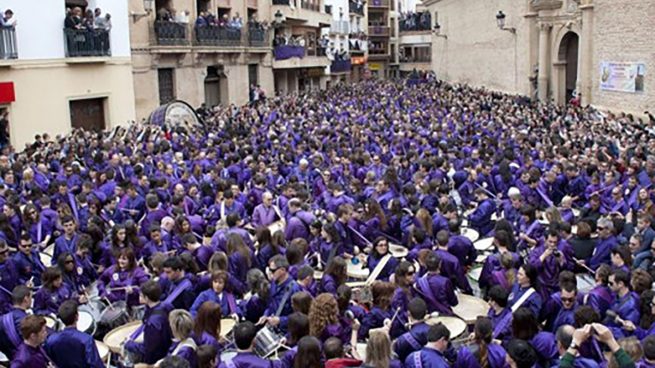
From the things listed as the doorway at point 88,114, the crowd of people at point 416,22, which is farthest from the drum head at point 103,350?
the crowd of people at point 416,22

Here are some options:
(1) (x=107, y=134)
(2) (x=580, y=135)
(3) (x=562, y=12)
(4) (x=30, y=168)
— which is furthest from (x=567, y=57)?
(4) (x=30, y=168)

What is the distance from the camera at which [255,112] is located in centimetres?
2603

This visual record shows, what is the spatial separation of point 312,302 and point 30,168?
363 inches

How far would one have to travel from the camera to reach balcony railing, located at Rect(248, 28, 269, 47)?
36.4 m

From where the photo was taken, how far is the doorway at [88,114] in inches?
918

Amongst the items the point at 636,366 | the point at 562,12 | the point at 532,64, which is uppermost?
the point at 562,12

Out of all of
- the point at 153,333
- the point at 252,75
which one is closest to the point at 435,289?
the point at 153,333

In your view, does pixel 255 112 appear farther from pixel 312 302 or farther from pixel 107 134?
pixel 312 302

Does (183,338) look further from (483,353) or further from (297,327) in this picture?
(483,353)

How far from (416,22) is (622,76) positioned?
164 ft

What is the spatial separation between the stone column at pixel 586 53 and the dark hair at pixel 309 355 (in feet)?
77.6

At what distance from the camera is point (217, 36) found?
32.2 meters

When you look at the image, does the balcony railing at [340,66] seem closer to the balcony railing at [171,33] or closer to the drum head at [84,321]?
the balcony railing at [171,33]

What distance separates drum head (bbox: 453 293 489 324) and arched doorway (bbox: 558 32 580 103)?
2354 cm
